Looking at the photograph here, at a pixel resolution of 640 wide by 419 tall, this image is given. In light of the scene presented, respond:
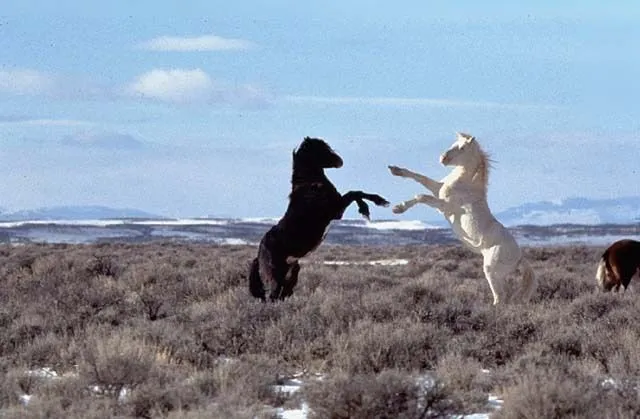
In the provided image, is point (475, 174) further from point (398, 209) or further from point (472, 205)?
point (398, 209)

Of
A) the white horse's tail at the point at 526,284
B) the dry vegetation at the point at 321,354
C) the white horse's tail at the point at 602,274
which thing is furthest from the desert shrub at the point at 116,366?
the white horse's tail at the point at 602,274

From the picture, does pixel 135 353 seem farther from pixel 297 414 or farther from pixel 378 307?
pixel 378 307

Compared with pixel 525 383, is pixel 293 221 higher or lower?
higher

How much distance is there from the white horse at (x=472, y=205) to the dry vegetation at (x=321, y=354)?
575 mm

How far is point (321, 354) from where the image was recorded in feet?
36.3

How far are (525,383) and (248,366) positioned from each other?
2.46 m

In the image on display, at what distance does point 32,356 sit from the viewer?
11.0 metres

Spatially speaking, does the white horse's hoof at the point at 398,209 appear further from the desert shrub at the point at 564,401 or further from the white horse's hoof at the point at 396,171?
the desert shrub at the point at 564,401

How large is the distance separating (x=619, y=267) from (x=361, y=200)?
6.15 meters

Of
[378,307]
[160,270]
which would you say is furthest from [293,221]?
[160,270]

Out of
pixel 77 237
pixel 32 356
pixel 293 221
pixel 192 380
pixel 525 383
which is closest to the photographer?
pixel 525 383

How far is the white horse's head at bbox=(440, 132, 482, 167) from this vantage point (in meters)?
14.9

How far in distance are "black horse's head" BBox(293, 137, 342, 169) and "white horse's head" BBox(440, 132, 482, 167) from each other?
1445 millimetres

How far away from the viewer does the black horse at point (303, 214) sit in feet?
45.2
